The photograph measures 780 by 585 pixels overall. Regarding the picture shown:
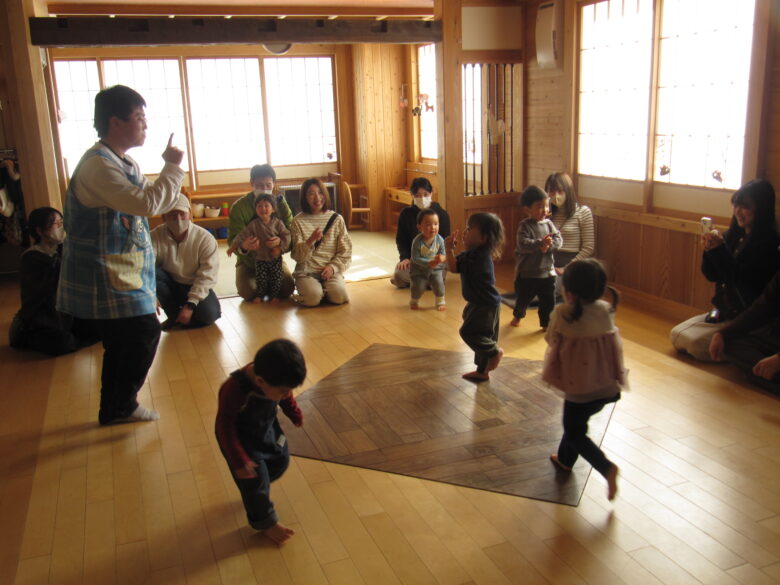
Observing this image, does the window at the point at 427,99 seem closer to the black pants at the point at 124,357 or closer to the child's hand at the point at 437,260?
the child's hand at the point at 437,260

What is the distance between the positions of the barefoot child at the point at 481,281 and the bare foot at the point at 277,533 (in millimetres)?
1514

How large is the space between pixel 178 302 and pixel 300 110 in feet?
17.1

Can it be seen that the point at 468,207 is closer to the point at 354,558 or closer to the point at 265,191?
the point at 265,191

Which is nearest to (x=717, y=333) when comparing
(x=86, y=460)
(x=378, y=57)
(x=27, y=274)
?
(x=86, y=460)

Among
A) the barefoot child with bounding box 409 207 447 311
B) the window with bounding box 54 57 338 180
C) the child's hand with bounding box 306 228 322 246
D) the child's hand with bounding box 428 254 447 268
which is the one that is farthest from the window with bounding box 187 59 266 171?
the child's hand with bounding box 428 254 447 268

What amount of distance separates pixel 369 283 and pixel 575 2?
8.96 ft

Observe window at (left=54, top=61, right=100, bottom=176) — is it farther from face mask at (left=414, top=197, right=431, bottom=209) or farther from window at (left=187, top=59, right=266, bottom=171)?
face mask at (left=414, top=197, right=431, bottom=209)

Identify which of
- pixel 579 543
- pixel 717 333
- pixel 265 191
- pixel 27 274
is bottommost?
pixel 579 543

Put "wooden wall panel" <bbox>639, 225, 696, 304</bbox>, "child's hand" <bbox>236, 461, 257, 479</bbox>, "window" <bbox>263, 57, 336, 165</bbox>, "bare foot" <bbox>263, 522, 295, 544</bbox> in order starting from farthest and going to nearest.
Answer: "window" <bbox>263, 57, 336, 165</bbox>, "wooden wall panel" <bbox>639, 225, 696, 304</bbox>, "bare foot" <bbox>263, 522, 295, 544</bbox>, "child's hand" <bbox>236, 461, 257, 479</bbox>

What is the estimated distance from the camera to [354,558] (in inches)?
87.0

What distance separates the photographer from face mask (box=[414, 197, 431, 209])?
538cm

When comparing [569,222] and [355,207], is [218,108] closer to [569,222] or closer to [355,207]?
[355,207]

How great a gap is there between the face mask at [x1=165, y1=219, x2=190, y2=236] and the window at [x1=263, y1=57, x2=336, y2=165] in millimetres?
4811

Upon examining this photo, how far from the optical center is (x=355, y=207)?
9367 millimetres
